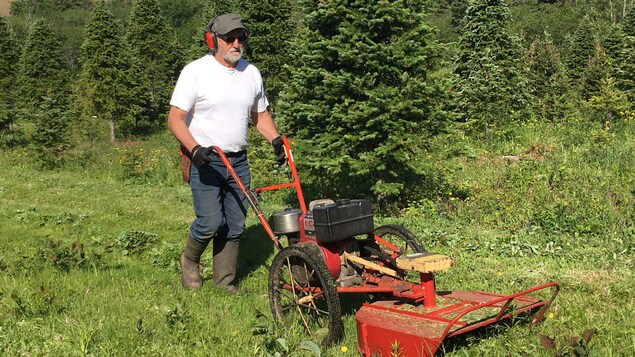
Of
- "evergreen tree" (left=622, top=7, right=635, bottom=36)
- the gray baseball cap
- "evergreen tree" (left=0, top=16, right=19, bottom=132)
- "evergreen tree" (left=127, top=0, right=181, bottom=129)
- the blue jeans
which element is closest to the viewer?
the gray baseball cap

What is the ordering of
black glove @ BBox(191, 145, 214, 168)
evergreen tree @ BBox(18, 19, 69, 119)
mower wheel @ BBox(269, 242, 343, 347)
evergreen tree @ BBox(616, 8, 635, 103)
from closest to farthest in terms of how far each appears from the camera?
mower wheel @ BBox(269, 242, 343, 347) → black glove @ BBox(191, 145, 214, 168) → evergreen tree @ BBox(616, 8, 635, 103) → evergreen tree @ BBox(18, 19, 69, 119)

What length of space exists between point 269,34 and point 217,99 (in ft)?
71.7

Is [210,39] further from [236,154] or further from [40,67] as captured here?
[40,67]

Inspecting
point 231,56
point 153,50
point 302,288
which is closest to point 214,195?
point 231,56

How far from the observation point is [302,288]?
13.9 ft

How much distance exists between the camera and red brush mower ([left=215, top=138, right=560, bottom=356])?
3.48 m

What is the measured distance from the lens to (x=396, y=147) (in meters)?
8.41

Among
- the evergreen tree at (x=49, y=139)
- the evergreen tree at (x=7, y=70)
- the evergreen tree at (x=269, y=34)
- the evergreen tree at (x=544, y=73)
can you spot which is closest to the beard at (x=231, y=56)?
the evergreen tree at (x=49, y=139)

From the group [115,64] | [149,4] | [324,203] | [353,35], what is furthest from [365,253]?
[149,4]

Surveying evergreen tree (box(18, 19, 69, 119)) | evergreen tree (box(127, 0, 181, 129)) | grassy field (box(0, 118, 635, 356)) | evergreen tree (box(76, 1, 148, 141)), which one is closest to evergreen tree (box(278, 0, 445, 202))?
grassy field (box(0, 118, 635, 356))

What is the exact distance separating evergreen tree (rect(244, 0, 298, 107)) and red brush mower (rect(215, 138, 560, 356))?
71.4 ft

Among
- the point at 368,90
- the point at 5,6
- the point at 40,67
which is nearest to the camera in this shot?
the point at 368,90

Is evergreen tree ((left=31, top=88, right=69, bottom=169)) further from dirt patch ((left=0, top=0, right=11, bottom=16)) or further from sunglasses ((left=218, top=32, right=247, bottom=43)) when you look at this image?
dirt patch ((left=0, top=0, right=11, bottom=16))

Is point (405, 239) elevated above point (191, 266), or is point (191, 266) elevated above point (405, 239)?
point (405, 239)
